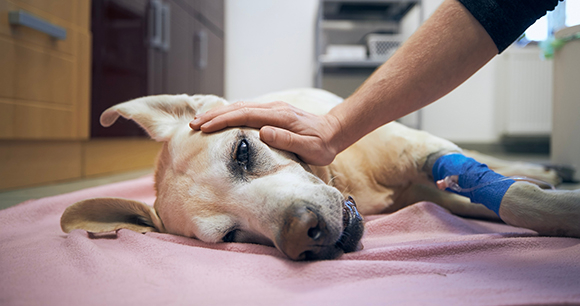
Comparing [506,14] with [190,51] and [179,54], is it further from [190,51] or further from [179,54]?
[190,51]

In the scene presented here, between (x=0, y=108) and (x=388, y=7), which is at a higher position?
(x=388, y=7)

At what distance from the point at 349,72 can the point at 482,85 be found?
6.21 feet

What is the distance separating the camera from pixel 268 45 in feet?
18.2

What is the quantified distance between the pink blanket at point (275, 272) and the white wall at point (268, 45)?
473 cm

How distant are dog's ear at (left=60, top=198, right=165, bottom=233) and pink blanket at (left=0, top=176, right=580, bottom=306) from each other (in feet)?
0.16

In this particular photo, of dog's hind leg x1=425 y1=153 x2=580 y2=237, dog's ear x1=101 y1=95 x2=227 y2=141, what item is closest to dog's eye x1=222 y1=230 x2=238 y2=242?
dog's ear x1=101 y1=95 x2=227 y2=141

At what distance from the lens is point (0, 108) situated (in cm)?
185

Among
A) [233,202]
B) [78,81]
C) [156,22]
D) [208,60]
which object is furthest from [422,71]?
[208,60]

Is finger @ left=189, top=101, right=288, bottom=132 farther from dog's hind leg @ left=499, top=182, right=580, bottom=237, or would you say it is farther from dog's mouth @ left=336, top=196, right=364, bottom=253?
dog's hind leg @ left=499, top=182, right=580, bottom=237

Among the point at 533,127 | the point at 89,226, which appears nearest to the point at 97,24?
the point at 89,226

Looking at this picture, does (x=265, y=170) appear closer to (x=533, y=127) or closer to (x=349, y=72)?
(x=349, y=72)

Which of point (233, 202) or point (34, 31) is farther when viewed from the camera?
point (34, 31)

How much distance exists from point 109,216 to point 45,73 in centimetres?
154

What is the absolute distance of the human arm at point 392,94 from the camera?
927 mm
